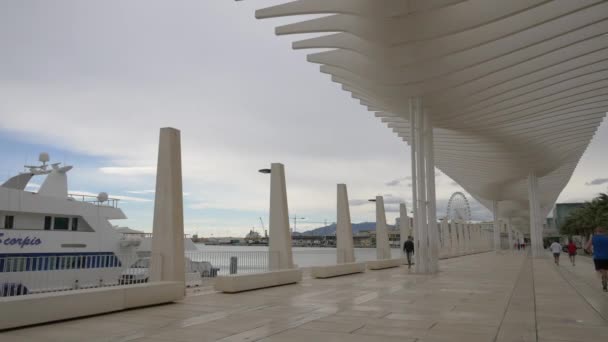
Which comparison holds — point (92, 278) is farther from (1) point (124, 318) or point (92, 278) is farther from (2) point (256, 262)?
(1) point (124, 318)

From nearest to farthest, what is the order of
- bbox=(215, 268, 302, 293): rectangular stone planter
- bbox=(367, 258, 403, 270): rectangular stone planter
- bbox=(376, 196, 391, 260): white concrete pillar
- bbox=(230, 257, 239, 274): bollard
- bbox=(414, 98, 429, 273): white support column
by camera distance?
bbox=(215, 268, 302, 293): rectangular stone planter → bbox=(230, 257, 239, 274): bollard → bbox=(414, 98, 429, 273): white support column → bbox=(367, 258, 403, 270): rectangular stone planter → bbox=(376, 196, 391, 260): white concrete pillar

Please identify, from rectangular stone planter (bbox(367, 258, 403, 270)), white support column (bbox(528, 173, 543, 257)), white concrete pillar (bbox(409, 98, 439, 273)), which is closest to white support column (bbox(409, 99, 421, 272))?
white concrete pillar (bbox(409, 98, 439, 273))

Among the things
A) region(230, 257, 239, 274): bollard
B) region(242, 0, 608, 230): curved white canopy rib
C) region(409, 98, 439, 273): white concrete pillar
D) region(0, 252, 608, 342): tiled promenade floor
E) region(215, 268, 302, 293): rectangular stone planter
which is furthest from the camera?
region(409, 98, 439, 273): white concrete pillar

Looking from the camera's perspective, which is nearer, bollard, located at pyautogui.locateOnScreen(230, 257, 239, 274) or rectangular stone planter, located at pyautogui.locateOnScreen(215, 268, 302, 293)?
rectangular stone planter, located at pyautogui.locateOnScreen(215, 268, 302, 293)

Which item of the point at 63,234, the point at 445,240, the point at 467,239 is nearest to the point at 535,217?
the point at 445,240

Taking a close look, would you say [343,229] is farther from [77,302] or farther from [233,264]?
[77,302]

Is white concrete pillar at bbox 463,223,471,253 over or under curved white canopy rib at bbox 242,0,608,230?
under

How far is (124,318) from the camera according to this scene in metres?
7.32

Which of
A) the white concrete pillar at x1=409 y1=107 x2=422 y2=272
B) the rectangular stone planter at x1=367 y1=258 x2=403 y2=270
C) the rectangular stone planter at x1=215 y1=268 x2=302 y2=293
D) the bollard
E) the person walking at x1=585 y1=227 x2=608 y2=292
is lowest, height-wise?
the rectangular stone planter at x1=367 y1=258 x2=403 y2=270

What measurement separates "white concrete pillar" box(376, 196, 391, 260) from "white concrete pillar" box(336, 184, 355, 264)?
163 inches

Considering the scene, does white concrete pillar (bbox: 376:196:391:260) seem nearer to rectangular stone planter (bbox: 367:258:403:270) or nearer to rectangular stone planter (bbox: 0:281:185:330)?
rectangular stone planter (bbox: 367:258:403:270)

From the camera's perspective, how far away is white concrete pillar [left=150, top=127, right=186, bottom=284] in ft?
32.4

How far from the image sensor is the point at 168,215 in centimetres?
1004

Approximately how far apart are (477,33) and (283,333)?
1106 cm
